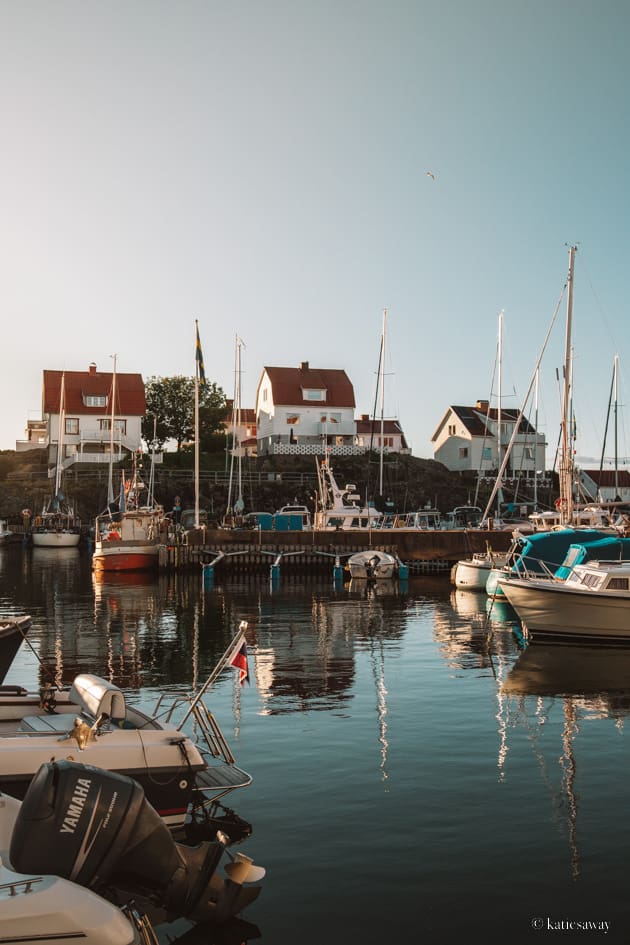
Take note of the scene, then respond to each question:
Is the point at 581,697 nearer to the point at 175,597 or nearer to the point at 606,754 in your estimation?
the point at 606,754

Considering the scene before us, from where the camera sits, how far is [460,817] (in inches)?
449

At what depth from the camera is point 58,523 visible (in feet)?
262

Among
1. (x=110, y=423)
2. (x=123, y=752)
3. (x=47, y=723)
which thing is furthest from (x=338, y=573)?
(x=110, y=423)

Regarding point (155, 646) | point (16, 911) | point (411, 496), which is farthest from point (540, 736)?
point (411, 496)

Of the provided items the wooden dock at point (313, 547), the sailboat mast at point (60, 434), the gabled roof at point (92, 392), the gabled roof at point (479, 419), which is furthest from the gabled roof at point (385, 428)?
the wooden dock at point (313, 547)

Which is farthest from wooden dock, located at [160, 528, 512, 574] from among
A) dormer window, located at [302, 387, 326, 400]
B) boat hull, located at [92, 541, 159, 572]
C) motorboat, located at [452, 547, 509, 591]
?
dormer window, located at [302, 387, 326, 400]

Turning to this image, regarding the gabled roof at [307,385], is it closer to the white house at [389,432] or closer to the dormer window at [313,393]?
the dormer window at [313,393]

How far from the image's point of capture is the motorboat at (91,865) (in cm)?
639

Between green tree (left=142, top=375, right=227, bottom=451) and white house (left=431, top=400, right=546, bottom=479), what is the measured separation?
2765 cm

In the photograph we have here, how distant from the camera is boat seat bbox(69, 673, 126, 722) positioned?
1087 centimetres

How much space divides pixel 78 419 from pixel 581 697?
266ft

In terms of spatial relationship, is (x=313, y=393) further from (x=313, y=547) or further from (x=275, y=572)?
(x=275, y=572)

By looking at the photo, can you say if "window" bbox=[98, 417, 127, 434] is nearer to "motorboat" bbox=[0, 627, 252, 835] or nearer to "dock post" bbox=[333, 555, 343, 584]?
"dock post" bbox=[333, 555, 343, 584]

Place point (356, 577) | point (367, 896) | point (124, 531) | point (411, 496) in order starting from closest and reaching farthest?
1. point (367, 896)
2. point (356, 577)
3. point (124, 531)
4. point (411, 496)
